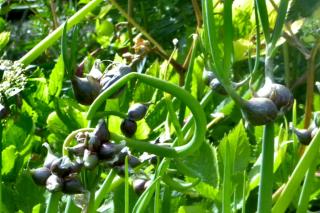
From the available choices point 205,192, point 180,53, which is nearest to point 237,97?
point 205,192

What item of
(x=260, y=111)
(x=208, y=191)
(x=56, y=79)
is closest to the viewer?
(x=260, y=111)

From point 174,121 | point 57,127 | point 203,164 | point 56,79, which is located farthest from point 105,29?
point 174,121

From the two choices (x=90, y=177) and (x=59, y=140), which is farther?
(x=59, y=140)

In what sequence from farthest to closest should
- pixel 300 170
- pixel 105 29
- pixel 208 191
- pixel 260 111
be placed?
pixel 105 29 < pixel 208 191 < pixel 300 170 < pixel 260 111

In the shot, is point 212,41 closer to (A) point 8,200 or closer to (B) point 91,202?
(B) point 91,202

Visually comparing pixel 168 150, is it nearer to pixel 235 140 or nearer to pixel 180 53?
pixel 235 140
